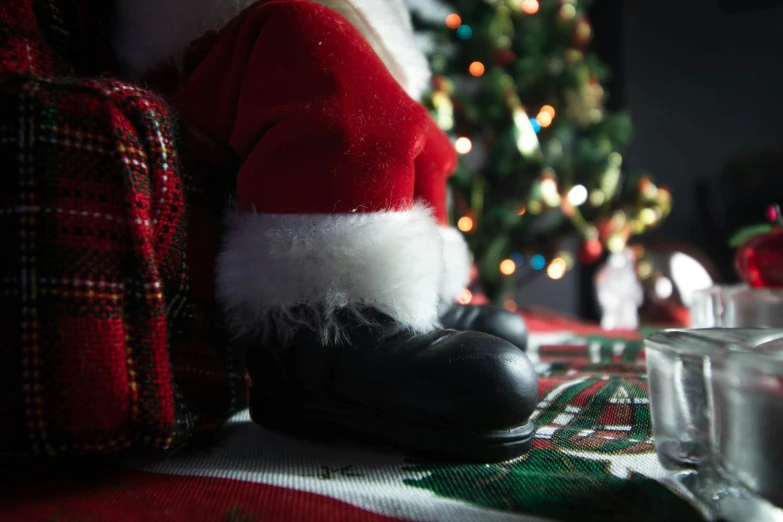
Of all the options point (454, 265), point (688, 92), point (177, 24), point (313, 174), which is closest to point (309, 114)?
point (313, 174)

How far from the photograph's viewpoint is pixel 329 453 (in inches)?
14.9

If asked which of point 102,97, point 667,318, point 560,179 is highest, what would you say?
point 560,179

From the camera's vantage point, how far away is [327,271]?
38 centimetres

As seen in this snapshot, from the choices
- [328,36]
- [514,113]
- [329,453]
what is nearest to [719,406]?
[329,453]

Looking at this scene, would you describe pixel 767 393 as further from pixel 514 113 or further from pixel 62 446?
pixel 514 113

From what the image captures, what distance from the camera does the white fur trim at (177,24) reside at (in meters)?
0.44

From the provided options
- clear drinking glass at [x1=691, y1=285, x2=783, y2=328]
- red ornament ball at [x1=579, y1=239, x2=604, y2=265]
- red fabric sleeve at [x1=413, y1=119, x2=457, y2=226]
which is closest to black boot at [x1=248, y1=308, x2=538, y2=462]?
red fabric sleeve at [x1=413, y1=119, x2=457, y2=226]

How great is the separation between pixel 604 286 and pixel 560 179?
0.50 m

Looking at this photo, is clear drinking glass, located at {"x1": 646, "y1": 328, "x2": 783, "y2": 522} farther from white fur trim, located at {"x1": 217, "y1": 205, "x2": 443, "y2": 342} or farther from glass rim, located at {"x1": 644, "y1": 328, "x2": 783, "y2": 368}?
white fur trim, located at {"x1": 217, "y1": 205, "x2": 443, "y2": 342}

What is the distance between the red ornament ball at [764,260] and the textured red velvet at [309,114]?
50 cm

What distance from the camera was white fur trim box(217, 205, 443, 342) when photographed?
0.38m

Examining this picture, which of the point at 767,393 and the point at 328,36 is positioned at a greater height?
the point at 328,36

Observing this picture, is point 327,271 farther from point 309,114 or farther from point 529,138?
point 529,138

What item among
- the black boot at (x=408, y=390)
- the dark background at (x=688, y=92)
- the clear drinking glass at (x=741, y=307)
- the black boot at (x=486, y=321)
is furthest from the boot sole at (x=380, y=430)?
the dark background at (x=688, y=92)
